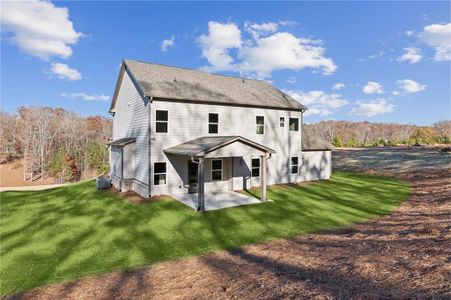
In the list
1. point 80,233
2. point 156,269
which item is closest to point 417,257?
point 156,269

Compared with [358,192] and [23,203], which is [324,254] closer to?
[358,192]

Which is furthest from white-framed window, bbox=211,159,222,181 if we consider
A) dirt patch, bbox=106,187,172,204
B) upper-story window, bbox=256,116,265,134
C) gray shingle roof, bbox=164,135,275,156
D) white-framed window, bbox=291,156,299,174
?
white-framed window, bbox=291,156,299,174

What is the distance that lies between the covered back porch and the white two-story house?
0.06 metres

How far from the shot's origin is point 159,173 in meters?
15.9

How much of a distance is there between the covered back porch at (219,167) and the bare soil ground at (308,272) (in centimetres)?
494

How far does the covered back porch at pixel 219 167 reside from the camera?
13.7 meters

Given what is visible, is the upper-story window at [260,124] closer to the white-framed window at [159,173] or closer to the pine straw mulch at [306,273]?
the white-framed window at [159,173]

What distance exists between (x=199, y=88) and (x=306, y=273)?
1399cm

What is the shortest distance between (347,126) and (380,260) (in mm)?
119042

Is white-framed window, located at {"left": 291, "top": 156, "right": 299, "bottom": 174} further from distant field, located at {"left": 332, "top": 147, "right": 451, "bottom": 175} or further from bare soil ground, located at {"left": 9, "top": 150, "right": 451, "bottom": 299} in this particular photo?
distant field, located at {"left": 332, "top": 147, "right": 451, "bottom": 175}

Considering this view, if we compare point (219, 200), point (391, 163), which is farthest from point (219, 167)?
point (391, 163)

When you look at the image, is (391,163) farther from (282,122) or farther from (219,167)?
(219,167)

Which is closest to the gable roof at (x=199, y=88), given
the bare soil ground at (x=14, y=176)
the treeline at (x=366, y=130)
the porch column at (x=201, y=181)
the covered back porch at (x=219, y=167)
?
the covered back porch at (x=219, y=167)

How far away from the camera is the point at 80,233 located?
440 inches
